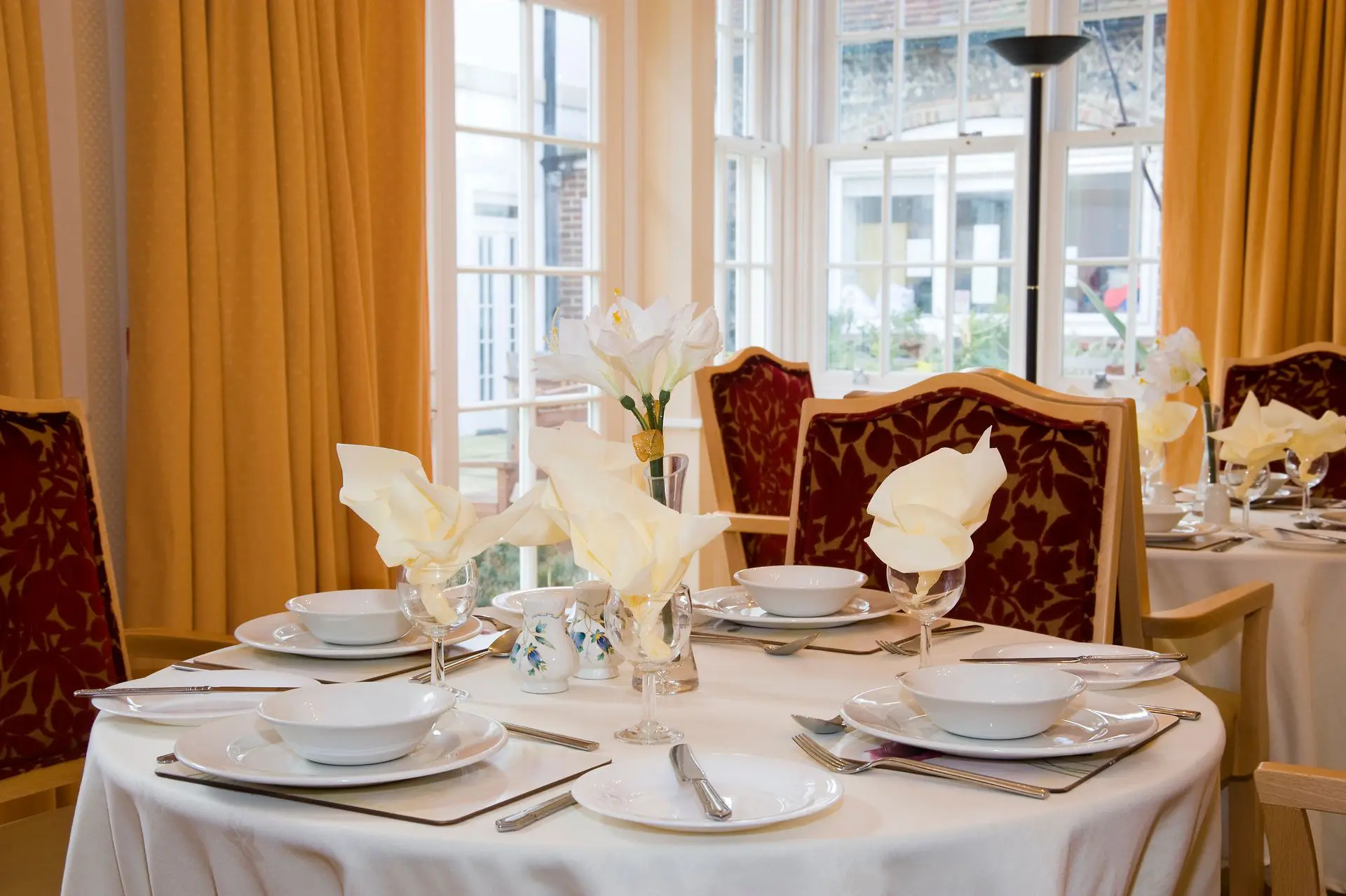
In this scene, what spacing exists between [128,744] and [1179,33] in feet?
14.6

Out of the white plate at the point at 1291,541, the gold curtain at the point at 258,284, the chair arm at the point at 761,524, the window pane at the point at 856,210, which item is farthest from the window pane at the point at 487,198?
the white plate at the point at 1291,541

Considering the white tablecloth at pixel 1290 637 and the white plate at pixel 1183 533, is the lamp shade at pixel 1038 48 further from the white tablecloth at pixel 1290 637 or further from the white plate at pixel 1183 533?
the white tablecloth at pixel 1290 637

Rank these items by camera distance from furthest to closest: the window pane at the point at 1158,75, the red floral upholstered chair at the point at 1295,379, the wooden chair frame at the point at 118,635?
1. the window pane at the point at 1158,75
2. the red floral upholstered chair at the point at 1295,379
3. the wooden chair frame at the point at 118,635

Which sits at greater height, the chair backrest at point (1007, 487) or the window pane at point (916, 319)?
the window pane at point (916, 319)

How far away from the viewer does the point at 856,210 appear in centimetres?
562

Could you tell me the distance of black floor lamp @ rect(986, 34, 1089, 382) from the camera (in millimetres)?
4391

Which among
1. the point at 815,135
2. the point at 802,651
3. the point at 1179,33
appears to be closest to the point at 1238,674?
the point at 802,651

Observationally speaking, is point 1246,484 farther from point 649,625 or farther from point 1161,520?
point 649,625

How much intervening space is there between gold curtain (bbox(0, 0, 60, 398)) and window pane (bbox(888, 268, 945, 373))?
12.0ft

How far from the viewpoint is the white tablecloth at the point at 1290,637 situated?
2.39m

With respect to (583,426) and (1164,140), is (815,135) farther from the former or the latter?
(583,426)

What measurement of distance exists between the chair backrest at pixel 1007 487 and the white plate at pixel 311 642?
82 centimetres

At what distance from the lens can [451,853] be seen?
967 mm

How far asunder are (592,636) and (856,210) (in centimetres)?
441
